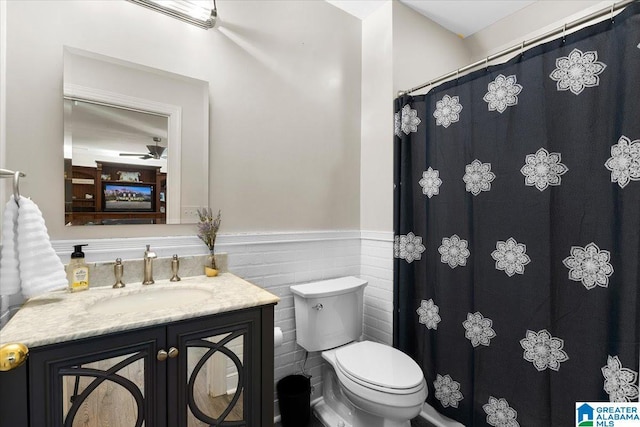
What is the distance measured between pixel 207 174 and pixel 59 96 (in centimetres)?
64

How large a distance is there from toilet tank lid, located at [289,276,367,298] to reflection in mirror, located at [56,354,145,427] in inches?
35.5

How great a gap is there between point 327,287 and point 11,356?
52.6 inches

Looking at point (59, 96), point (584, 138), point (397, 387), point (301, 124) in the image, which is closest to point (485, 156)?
point (584, 138)

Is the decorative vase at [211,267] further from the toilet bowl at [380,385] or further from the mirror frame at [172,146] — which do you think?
the toilet bowl at [380,385]

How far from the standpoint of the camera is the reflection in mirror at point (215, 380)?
0.99 metres

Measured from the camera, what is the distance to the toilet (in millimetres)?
1323

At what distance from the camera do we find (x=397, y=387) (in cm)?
131

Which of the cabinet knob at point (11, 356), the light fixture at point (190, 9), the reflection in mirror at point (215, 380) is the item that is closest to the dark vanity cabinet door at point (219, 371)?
the reflection in mirror at point (215, 380)

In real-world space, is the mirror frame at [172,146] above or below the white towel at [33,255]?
above

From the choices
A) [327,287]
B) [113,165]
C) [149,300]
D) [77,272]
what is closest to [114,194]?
[113,165]

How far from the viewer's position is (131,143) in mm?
1365

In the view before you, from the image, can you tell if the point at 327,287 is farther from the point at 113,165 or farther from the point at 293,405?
the point at 113,165

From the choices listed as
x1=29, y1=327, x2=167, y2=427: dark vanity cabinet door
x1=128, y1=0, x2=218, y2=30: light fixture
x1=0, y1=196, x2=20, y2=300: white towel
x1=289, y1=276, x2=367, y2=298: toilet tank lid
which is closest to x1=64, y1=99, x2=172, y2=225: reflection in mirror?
x1=0, y1=196, x2=20, y2=300: white towel

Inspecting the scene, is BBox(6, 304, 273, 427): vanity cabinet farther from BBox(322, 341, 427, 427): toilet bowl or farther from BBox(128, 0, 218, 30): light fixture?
BBox(128, 0, 218, 30): light fixture
